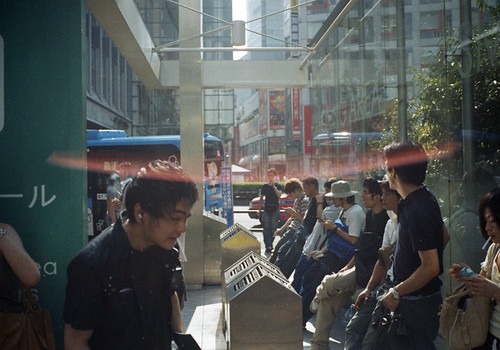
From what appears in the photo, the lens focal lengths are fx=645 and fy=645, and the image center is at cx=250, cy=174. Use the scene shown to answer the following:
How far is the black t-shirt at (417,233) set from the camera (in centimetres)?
409

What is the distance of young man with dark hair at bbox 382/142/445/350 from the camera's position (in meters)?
4.09

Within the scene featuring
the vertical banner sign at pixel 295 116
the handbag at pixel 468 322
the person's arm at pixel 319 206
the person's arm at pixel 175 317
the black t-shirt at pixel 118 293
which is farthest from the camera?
the vertical banner sign at pixel 295 116

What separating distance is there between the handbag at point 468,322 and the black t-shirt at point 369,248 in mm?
2186

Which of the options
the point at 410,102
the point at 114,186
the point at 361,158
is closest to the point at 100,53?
the point at 114,186

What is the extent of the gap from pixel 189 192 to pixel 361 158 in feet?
23.8

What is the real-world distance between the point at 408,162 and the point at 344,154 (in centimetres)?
653

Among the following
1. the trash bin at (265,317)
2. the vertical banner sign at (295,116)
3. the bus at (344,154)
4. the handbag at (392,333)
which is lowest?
the handbag at (392,333)

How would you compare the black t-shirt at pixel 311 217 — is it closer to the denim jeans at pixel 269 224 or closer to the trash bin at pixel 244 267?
the trash bin at pixel 244 267

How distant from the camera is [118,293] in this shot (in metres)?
2.42

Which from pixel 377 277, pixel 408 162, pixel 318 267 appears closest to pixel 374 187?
pixel 377 277

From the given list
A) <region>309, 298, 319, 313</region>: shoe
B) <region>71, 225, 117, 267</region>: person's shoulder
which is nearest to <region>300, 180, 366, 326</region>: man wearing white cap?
<region>309, 298, 319, 313</region>: shoe

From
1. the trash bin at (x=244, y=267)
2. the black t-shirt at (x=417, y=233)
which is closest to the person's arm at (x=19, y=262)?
the trash bin at (x=244, y=267)

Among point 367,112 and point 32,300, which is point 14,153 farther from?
point 367,112

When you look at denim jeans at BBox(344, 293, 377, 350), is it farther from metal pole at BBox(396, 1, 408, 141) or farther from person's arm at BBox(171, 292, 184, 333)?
person's arm at BBox(171, 292, 184, 333)
